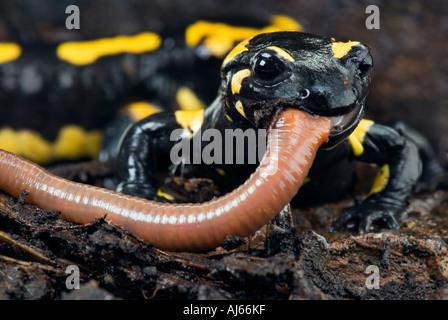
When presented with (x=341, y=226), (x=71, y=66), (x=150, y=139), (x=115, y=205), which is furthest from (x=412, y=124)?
(x=115, y=205)

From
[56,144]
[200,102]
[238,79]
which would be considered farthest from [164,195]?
[56,144]

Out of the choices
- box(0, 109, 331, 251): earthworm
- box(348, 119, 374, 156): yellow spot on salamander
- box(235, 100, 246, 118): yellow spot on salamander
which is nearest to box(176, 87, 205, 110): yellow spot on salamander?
box(348, 119, 374, 156): yellow spot on salamander

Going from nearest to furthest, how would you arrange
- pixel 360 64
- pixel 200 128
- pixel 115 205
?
1. pixel 115 205
2. pixel 360 64
3. pixel 200 128

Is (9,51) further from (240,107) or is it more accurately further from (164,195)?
(240,107)

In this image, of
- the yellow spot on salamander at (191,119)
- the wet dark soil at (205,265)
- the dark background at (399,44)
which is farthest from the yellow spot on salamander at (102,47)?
the wet dark soil at (205,265)

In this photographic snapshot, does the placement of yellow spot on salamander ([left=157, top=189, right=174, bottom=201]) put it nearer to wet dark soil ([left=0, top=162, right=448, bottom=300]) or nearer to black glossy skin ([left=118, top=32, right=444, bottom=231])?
black glossy skin ([left=118, top=32, right=444, bottom=231])

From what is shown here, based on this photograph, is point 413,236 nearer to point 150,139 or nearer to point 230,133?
point 230,133
